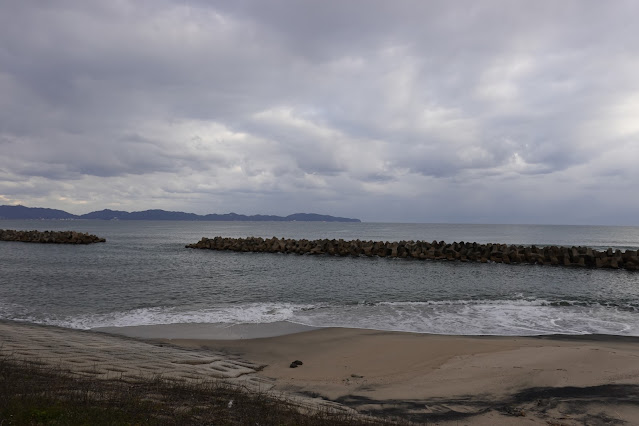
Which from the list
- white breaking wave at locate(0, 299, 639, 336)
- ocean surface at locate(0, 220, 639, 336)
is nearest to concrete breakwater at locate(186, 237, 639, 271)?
ocean surface at locate(0, 220, 639, 336)

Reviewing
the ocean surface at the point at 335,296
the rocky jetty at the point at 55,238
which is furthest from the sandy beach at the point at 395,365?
the rocky jetty at the point at 55,238

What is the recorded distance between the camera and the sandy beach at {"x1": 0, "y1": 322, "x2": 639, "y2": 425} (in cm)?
639

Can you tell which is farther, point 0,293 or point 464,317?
point 0,293

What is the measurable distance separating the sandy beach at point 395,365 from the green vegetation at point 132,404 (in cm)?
98

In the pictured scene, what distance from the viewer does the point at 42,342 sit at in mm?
9484

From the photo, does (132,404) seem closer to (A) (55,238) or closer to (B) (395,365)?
(B) (395,365)

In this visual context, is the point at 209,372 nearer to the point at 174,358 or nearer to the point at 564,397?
the point at 174,358

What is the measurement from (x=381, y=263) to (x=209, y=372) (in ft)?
77.0

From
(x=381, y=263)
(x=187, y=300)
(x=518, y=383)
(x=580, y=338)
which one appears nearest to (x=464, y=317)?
(x=580, y=338)

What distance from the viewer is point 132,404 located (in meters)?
5.16

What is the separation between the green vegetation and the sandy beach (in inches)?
38.7

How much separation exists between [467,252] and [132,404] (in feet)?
103

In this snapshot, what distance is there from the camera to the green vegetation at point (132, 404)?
454cm

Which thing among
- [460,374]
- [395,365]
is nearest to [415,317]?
[395,365]
